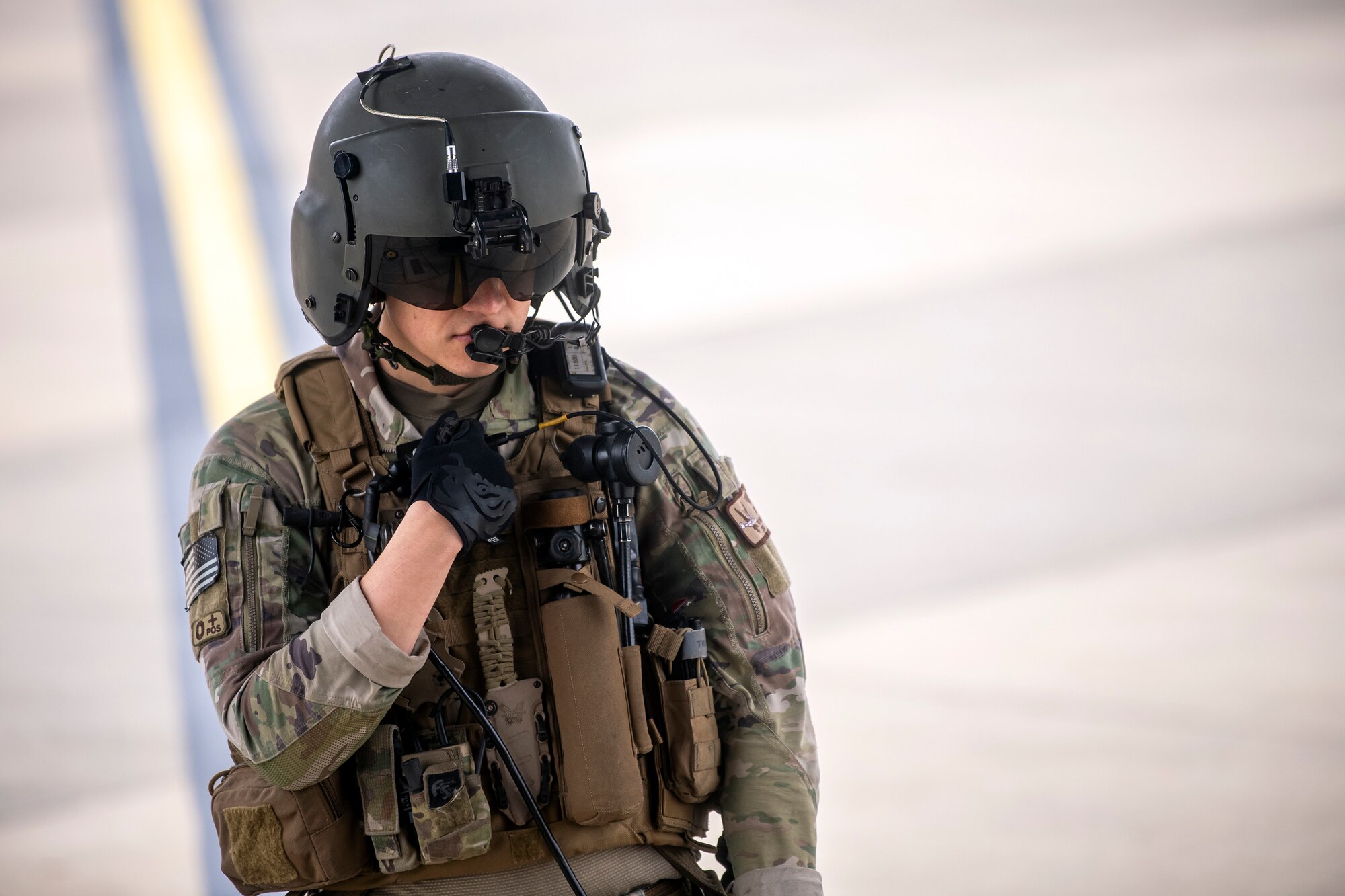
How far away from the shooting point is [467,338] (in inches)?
62.4

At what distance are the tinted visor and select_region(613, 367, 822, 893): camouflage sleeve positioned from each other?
0.28 meters

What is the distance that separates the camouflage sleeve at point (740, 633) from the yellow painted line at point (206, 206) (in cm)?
172

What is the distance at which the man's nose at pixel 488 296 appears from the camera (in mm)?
1572

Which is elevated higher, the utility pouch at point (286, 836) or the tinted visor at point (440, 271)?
the tinted visor at point (440, 271)

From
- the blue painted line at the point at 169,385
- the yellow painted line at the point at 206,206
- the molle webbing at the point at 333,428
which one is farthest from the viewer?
the yellow painted line at the point at 206,206

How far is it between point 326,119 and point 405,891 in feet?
3.18

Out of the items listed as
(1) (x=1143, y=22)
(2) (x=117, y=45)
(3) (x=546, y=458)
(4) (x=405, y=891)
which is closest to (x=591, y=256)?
(3) (x=546, y=458)

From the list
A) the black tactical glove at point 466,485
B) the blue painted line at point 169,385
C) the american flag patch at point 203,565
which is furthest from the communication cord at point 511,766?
the blue painted line at point 169,385

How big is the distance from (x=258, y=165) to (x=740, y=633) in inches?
85.0

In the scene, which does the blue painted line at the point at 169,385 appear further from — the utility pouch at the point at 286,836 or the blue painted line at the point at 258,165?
the utility pouch at the point at 286,836

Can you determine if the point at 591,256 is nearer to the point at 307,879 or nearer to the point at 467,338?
the point at 467,338

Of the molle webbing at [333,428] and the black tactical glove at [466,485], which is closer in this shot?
the black tactical glove at [466,485]

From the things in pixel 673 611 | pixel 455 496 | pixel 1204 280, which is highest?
pixel 1204 280

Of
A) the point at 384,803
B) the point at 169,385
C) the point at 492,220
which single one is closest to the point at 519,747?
the point at 384,803
